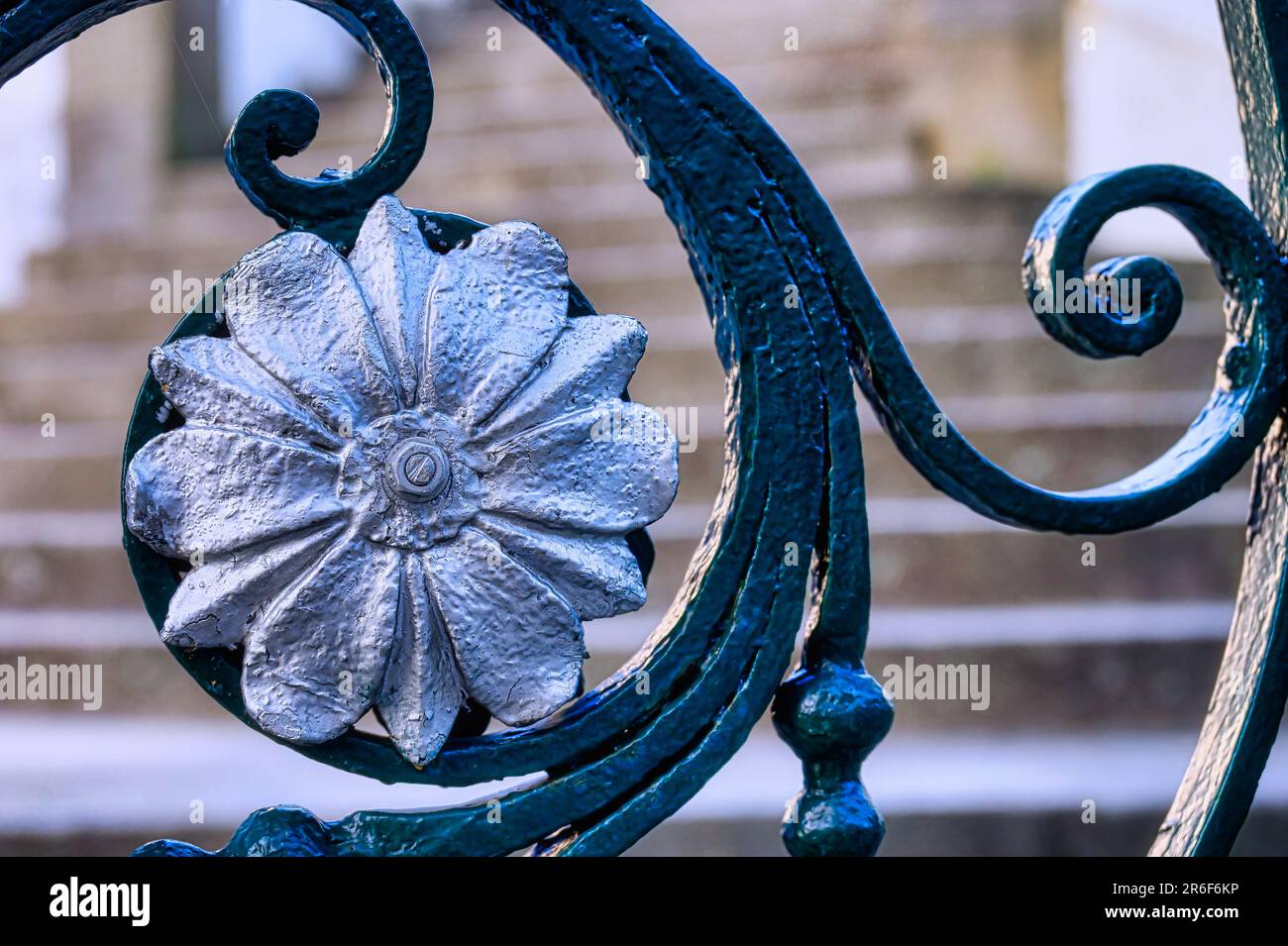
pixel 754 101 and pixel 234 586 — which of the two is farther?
pixel 754 101

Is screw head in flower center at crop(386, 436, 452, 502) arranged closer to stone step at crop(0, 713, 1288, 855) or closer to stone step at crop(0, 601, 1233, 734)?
stone step at crop(0, 713, 1288, 855)

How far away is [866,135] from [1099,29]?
81 cm

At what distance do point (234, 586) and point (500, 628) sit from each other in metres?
0.09

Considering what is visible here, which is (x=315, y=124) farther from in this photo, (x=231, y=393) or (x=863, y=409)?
(x=863, y=409)

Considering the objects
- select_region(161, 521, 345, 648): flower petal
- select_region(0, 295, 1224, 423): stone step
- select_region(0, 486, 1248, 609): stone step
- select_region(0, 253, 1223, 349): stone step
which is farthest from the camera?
select_region(0, 253, 1223, 349): stone step

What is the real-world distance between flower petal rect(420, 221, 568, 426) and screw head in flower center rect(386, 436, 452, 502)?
2 cm

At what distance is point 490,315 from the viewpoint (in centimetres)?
41

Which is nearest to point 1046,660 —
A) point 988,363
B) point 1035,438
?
point 1035,438

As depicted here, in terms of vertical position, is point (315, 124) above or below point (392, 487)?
above

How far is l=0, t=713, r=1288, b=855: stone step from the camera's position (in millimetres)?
1467

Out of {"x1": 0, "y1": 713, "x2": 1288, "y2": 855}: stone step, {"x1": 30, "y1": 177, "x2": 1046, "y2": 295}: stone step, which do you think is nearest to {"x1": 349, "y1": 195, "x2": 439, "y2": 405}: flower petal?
{"x1": 0, "y1": 713, "x2": 1288, "y2": 855}: stone step

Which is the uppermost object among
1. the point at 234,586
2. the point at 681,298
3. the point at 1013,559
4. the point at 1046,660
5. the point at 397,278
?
the point at 681,298

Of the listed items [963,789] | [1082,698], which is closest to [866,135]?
[1082,698]
